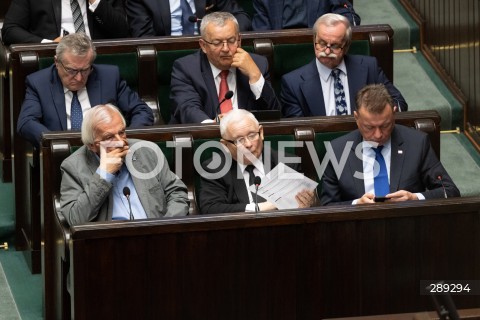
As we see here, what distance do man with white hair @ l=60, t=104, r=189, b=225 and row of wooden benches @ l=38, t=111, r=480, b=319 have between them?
143mm

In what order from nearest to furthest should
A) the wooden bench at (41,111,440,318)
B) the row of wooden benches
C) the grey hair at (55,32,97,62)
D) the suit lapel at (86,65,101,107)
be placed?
the row of wooden benches < the wooden bench at (41,111,440,318) < the grey hair at (55,32,97,62) < the suit lapel at (86,65,101,107)

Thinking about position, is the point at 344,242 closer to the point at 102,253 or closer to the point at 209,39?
the point at 102,253

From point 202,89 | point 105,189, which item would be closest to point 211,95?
point 202,89

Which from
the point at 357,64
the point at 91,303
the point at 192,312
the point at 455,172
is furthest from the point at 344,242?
the point at 455,172

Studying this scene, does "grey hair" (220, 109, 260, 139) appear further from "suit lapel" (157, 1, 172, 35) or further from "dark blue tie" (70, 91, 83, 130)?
"suit lapel" (157, 1, 172, 35)

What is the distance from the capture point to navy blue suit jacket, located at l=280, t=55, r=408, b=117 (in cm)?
446

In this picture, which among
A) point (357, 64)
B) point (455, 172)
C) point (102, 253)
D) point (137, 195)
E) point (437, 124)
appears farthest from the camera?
point (455, 172)

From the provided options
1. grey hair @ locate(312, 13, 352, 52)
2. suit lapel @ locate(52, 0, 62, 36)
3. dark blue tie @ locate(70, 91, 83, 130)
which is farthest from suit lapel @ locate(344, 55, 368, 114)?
suit lapel @ locate(52, 0, 62, 36)

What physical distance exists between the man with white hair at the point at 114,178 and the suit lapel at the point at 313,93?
2.48 ft

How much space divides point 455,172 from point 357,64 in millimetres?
678

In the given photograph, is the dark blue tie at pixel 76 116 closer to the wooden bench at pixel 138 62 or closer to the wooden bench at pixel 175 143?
the wooden bench at pixel 138 62

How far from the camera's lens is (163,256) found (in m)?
3.45

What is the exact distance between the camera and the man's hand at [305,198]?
150 inches

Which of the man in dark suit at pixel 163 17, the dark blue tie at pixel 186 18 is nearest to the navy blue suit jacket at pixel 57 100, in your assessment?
the man in dark suit at pixel 163 17
